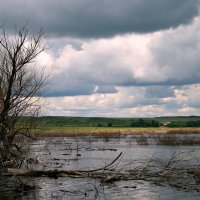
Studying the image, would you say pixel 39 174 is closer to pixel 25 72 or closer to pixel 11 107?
pixel 11 107

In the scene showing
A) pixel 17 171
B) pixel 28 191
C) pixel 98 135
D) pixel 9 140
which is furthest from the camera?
pixel 98 135

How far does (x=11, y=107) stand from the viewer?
25391 mm

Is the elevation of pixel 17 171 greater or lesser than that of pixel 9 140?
lesser

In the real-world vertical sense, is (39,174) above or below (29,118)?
below

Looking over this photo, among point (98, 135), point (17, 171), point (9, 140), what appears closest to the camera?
point (17, 171)

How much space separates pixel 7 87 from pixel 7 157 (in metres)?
3.98

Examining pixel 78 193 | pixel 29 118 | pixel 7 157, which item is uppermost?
pixel 29 118

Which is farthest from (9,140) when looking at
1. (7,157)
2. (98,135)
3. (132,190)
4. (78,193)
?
(98,135)

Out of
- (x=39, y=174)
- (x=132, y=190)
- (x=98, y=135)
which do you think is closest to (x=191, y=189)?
(x=132, y=190)

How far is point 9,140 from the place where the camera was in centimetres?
2669

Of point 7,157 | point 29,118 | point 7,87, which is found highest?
point 7,87

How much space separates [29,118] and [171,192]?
9.81m

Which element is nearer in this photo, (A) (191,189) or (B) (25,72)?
(A) (191,189)

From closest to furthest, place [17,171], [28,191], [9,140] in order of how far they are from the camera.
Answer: [28,191]
[17,171]
[9,140]
